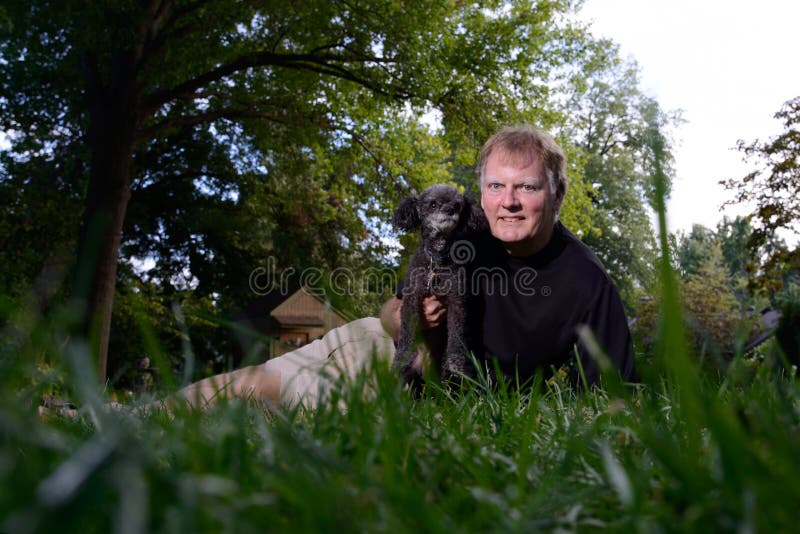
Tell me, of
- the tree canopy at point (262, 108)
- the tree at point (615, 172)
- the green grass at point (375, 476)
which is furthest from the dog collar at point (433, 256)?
the tree at point (615, 172)

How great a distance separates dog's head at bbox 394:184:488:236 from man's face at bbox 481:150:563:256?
13 centimetres

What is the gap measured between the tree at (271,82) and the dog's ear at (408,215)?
10.4m

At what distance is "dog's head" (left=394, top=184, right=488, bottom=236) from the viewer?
4047 mm

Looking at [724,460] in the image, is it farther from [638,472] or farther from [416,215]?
[416,215]

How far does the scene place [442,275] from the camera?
4.12 m

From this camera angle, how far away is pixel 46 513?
568mm

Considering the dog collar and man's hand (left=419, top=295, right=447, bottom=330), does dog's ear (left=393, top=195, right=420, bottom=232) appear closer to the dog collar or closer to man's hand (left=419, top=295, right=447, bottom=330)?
the dog collar

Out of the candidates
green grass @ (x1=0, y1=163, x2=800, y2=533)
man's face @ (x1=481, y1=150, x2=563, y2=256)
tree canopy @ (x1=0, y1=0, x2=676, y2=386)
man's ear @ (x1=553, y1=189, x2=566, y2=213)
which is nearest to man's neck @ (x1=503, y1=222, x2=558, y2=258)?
man's face @ (x1=481, y1=150, x2=563, y2=256)

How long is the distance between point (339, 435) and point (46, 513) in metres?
0.88

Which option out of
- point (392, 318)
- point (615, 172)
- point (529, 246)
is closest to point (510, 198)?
point (529, 246)

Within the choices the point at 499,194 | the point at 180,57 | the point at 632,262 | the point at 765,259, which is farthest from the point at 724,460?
the point at 632,262

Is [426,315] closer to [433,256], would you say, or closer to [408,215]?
[433,256]

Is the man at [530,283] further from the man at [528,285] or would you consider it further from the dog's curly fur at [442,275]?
the dog's curly fur at [442,275]

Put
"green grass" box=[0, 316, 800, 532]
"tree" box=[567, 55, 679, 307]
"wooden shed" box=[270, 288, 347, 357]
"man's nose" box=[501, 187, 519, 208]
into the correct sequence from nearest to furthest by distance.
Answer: "green grass" box=[0, 316, 800, 532] < "man's nose" box=[501, 187, 519, 208] < "wooden shed" box=[270, 288, 347, 357] < "tree" box=[567, 55, 679, 307]
